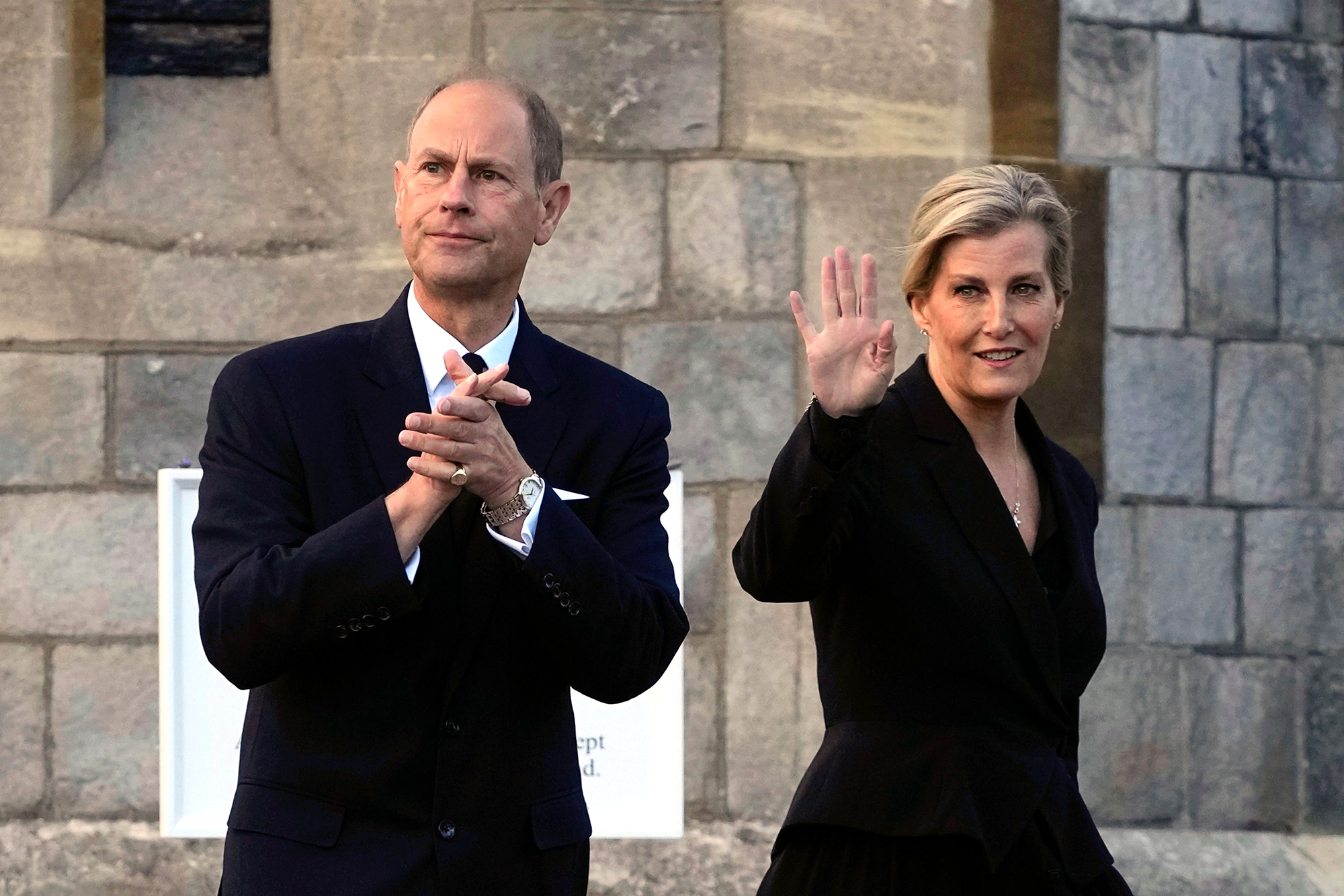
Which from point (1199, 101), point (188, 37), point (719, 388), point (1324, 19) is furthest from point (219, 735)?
point (1324, 19)

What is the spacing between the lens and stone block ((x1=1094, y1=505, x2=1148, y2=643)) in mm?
4805

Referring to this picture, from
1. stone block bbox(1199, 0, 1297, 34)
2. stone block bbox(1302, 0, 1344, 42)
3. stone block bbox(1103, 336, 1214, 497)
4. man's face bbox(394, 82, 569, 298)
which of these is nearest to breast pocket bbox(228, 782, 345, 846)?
man's face bbox(394, 82, 569, 298)

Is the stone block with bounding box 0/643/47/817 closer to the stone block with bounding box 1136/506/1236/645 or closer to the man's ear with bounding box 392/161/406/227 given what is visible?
the man's ear with bounding box 392/161/406/227

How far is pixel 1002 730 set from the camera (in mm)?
2576

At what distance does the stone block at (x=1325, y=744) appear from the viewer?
4961 millimetres

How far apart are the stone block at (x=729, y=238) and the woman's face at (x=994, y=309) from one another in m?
1.85

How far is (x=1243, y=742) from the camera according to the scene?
489cm

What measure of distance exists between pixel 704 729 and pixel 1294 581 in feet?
6.43

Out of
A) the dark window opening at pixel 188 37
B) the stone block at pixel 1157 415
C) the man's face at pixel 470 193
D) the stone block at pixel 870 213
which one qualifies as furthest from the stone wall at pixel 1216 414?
the man's face at pixel 470 193

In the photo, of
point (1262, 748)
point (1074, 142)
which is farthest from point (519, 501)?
point (1262, 748)

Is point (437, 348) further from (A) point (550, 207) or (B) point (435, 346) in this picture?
(A) point (550, 207)

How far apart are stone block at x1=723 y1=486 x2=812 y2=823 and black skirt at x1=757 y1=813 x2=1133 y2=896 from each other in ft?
6.59

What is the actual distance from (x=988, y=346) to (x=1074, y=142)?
232 centimetres

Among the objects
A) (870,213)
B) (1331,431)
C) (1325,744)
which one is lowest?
Answer: (1325,744)
